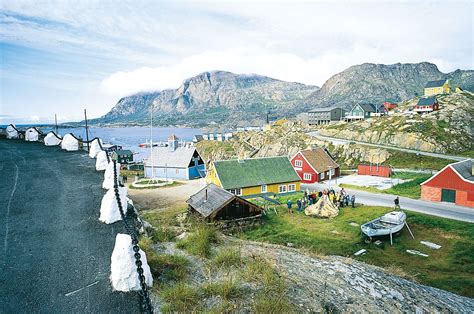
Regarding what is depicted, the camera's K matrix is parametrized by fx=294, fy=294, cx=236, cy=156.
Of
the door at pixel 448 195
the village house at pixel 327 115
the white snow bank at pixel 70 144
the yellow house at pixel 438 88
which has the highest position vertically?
the yellow house at pixel 438 88

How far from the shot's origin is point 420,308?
11656 millimetres

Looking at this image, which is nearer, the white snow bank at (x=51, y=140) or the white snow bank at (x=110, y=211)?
the white snow bank at (x=110, y=211)

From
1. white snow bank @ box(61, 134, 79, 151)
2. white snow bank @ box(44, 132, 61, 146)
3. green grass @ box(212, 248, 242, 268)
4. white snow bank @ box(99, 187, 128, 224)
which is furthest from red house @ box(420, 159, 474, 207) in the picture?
white snow bank @ box(44, 132, 61, 146)

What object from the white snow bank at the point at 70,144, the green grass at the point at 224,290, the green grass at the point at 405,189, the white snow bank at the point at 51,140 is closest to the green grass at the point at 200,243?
the green grass at the point at 224,290

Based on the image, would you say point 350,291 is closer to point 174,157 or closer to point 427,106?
point 174,157

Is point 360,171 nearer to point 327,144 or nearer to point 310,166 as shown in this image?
point 310,166

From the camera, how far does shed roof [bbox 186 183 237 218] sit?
2825cm

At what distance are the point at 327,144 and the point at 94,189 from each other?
69356 millimetres

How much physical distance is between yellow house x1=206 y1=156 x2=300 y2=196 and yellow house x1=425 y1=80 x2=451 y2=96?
3496 inches

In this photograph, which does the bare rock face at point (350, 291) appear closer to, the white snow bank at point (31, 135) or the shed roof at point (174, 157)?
the white snow bank at point (31, 135)

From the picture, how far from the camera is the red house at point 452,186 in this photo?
1266 inches

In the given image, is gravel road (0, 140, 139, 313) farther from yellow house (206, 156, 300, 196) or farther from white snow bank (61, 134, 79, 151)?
yellow house (206, 156, 300, 196)

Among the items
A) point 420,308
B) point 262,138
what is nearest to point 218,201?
point 420,308

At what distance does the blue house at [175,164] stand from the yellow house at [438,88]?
9322cm
